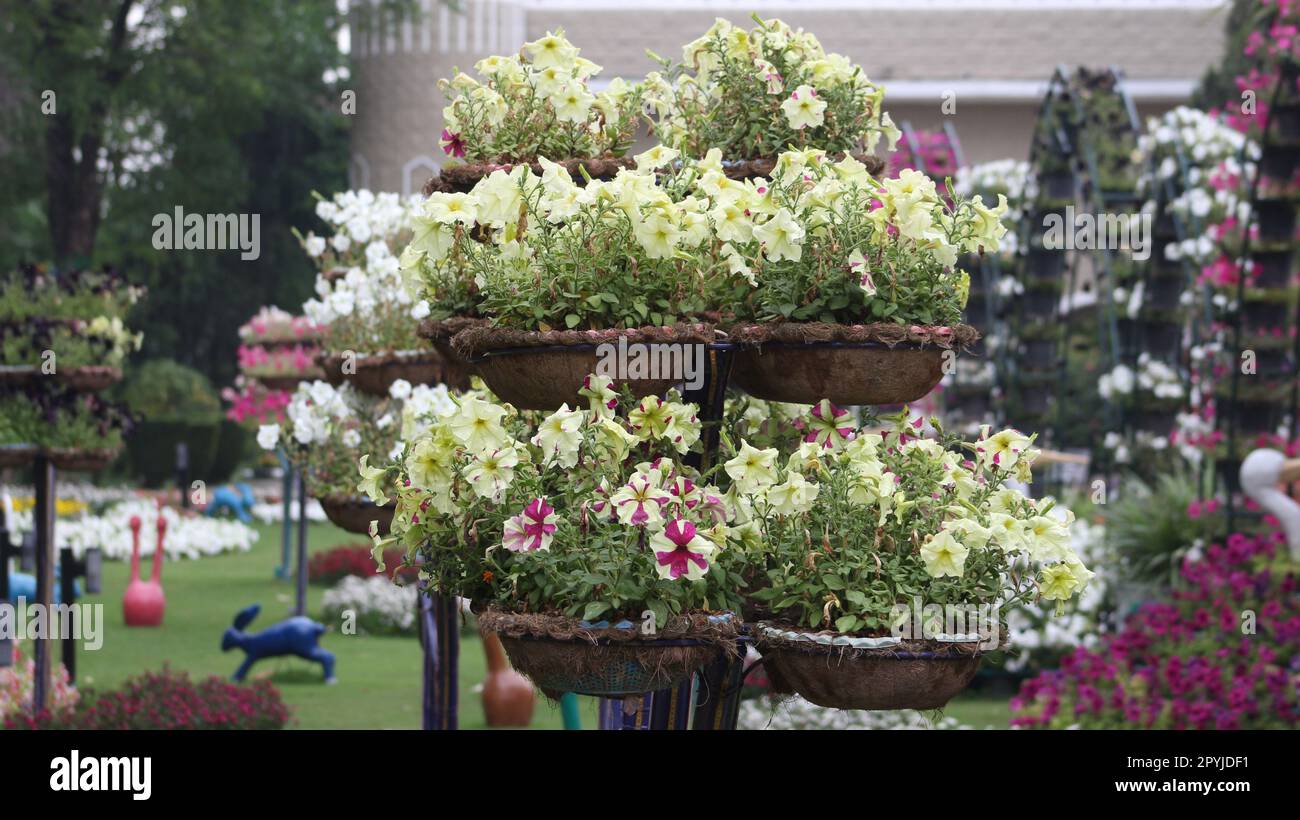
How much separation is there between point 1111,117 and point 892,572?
10503mm

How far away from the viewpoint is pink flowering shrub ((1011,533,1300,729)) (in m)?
6.22

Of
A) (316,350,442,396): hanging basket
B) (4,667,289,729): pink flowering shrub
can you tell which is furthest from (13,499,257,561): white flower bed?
(316,350,442,396): hanging basket

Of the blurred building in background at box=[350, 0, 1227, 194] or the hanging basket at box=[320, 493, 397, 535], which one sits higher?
the blurred building in background at box=[350, 0, 1227, 194]

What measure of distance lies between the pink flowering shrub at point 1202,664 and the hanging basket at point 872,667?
3.86 metres

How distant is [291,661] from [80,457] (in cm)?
330

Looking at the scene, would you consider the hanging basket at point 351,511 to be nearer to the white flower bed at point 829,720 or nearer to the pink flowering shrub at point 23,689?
the pink flowering shrub at point 23,689

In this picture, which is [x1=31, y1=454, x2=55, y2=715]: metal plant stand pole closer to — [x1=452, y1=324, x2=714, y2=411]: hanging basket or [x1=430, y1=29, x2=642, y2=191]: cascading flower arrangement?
[x1=430, y1=29, x2=642, y2=191]: cascading flower arrangement

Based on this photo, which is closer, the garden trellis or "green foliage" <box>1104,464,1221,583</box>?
"green foliage" <box>1104,464,1221,583</box>

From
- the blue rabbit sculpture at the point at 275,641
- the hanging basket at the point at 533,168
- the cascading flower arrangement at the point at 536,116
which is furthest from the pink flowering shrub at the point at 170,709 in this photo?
the cascading flower arrangement at the point at 536,116

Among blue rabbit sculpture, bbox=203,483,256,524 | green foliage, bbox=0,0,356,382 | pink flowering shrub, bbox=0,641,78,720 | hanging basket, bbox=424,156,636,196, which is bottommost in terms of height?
pink flowering shrub, bbox=0,641,78,720

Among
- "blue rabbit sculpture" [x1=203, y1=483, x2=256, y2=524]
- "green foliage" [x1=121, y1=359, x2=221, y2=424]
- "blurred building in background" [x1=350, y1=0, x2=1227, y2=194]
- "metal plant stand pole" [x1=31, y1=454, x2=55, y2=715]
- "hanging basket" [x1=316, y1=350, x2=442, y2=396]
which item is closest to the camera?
"hanging basket" [x1=316, y1=350, x2=442, y2=396]

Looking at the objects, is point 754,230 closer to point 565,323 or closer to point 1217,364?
point 565,323

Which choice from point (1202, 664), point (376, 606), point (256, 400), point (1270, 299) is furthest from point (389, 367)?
point (256, 400)

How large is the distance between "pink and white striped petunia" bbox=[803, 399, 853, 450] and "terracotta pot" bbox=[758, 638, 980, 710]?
49 cm
